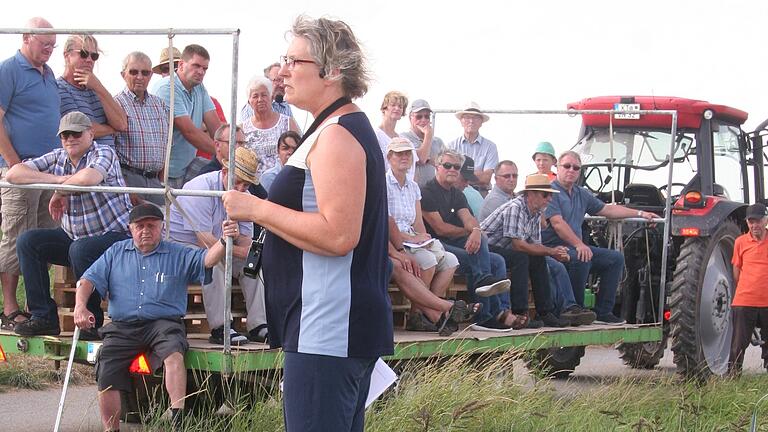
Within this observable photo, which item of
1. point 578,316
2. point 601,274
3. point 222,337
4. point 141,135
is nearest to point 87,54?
point 141,135

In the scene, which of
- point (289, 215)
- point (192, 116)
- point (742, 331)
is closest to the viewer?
point (289, 215)

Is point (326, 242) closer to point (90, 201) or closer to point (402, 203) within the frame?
point (90, 201)

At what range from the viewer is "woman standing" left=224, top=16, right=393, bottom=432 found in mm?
3811

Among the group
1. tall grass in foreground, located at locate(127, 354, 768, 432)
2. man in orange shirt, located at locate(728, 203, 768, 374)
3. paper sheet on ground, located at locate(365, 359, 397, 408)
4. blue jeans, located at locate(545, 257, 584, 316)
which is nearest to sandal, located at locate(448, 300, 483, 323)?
tall grass in foreground, located at locate(127, 354, 768, 432)

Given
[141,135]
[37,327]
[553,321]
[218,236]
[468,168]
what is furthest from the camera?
[468,168]

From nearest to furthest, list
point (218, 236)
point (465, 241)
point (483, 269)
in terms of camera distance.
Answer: point (218, 236) < point (483, 269) < point (465, 241)

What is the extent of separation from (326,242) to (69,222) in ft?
13.2

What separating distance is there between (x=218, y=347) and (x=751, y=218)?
19.5 feet

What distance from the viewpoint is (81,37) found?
25.8ft

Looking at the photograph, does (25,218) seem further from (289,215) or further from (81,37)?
(289,215)

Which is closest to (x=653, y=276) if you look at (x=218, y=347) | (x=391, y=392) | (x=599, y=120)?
(x=599, y=120)

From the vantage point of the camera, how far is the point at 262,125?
31.0 ft

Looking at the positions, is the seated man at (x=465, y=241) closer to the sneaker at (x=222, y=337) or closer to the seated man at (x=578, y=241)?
the seated man at (x=578, y=241)

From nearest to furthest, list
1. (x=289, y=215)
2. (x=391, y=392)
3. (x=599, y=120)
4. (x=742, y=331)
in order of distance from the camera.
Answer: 1. (x=289, y=215)
2. (x=391, y=392)
3. (x=742, y=331)
4. (x=599, y=120)
